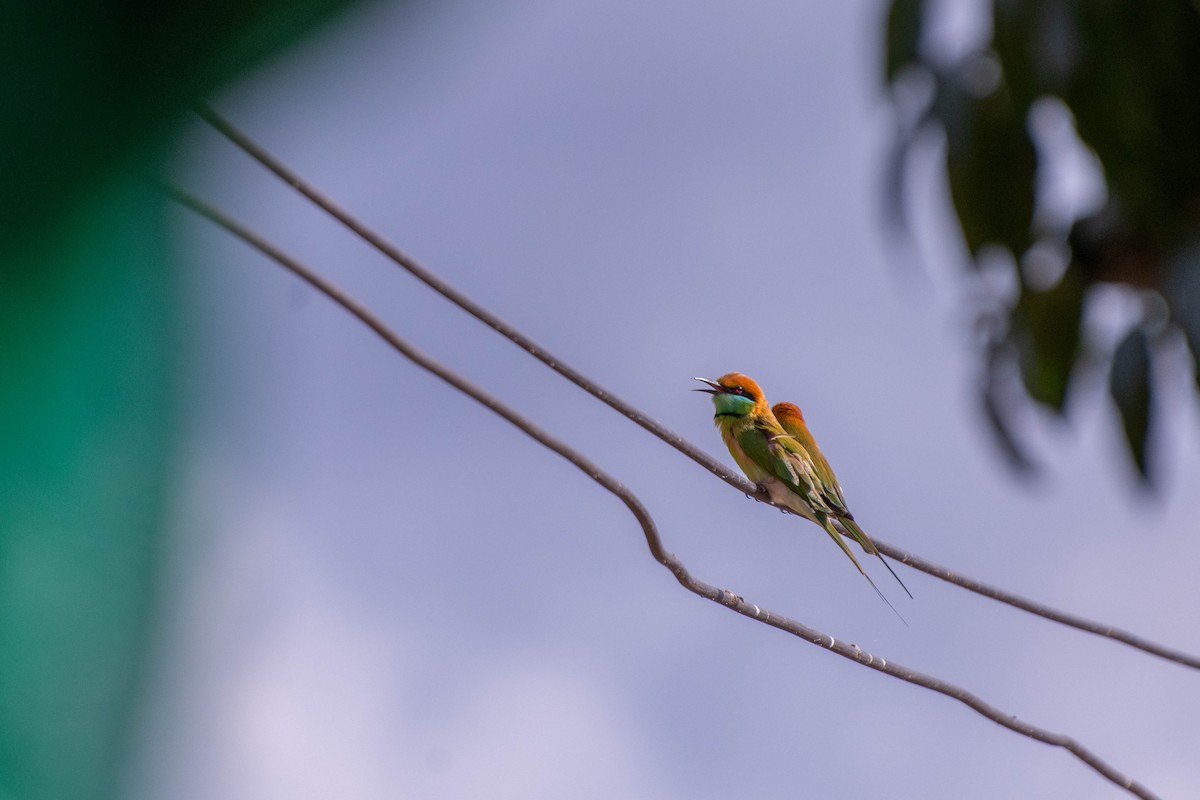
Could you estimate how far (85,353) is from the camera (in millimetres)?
401

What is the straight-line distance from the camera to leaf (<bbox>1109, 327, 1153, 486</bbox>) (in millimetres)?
1079

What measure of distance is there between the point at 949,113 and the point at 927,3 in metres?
0.10

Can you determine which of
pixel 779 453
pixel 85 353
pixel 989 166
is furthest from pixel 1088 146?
pixel 779 453

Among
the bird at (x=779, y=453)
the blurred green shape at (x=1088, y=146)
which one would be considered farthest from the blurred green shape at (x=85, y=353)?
the bird at (x=779, y=453)

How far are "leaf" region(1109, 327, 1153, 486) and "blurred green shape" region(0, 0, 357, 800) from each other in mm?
922

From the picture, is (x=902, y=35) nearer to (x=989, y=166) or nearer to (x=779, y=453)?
(x=989, y=166)

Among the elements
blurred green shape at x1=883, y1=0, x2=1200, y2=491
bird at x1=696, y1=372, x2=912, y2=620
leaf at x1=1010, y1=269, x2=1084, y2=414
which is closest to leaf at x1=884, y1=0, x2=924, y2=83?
blurred green shape at x1=883, y1=0, x2=1200, y2=491

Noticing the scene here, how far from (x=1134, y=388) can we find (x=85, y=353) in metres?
0.95

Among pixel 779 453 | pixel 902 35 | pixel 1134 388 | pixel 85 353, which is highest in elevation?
pixel 779 453

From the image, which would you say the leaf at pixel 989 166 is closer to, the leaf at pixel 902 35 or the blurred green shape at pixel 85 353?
the leaf at pixel 902 35

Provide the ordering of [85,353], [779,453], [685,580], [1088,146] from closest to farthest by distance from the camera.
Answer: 1. [85,353]
2. [1088,146]
3. [685,580]
4. [779,453]

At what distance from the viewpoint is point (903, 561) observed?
11.0 feet

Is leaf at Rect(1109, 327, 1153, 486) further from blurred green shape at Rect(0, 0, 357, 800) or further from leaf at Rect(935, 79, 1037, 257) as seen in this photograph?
blurred green shape at Rect(0, 0, 357, 800)

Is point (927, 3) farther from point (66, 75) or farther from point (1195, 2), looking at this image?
point (66, 75)
